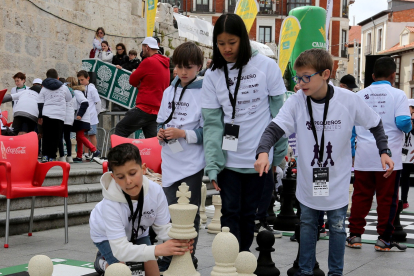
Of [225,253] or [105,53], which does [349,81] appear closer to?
[225,253]

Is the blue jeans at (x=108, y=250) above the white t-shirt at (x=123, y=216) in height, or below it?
below

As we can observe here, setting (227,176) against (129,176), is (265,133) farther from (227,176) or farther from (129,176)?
(129,176)

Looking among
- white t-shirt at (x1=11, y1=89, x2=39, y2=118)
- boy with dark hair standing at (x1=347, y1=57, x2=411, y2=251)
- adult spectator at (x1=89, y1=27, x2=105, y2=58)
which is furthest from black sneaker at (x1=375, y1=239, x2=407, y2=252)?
adult spectator at (x1=89, y1=27, x2=105, y2=58)

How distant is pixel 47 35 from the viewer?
11.3 meters

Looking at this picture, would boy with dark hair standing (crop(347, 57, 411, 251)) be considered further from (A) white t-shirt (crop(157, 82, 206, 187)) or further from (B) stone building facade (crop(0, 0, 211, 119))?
(B) stone building facade (crop(0, 0, 211, 119))

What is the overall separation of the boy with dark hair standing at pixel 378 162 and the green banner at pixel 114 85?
645 cm

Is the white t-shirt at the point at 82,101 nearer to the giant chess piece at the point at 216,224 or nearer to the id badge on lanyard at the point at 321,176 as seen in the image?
the giant chess piece at the point at 216,224

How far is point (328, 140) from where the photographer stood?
3.31 meters

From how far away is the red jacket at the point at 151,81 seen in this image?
6562 mm

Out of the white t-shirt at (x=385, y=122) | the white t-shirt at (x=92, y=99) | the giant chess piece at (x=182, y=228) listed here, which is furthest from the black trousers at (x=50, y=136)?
the giant chess piece at (x=182, y=228)

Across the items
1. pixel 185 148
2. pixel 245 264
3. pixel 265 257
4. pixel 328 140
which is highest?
pixel 328 140

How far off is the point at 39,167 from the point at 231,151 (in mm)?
2566

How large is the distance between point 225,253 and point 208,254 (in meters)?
2.26

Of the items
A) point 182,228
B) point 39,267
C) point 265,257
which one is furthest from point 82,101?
point 39,267
